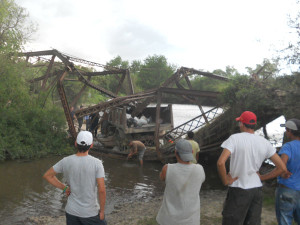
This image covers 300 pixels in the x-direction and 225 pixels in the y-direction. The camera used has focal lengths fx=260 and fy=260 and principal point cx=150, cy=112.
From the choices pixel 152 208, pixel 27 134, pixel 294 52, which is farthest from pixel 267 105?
pixel 27 134

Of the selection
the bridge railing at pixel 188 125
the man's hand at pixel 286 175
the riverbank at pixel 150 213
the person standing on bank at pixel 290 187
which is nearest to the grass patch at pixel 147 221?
the riverbank at pixel 150 213

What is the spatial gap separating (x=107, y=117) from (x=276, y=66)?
34.0ft

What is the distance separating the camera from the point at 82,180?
3.00 meters

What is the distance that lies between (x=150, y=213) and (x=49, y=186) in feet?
14.7

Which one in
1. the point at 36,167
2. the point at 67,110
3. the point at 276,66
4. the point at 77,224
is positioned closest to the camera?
the point at 77,224

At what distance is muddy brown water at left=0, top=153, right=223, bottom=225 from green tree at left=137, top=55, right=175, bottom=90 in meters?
53.7

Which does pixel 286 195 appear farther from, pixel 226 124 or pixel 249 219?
pixel 226 124

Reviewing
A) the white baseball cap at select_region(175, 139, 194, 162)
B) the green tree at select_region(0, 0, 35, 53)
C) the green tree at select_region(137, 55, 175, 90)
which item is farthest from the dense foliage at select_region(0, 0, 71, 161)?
the green tree at select_region(137, 55, 175, 90)

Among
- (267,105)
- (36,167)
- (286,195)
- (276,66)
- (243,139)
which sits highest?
(276,66)

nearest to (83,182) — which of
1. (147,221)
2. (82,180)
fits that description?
(82,180)

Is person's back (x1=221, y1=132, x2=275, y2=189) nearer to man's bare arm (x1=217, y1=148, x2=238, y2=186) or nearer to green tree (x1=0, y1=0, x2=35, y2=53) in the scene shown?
man's bare arm (x1=217, y1=148, x2=238, y2=186)

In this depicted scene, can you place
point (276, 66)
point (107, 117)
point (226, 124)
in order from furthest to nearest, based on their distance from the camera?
point (107, 117) → point (226, 124) → point (276, 66)

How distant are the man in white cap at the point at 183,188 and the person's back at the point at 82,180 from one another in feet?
2.67

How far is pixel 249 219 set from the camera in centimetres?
326
